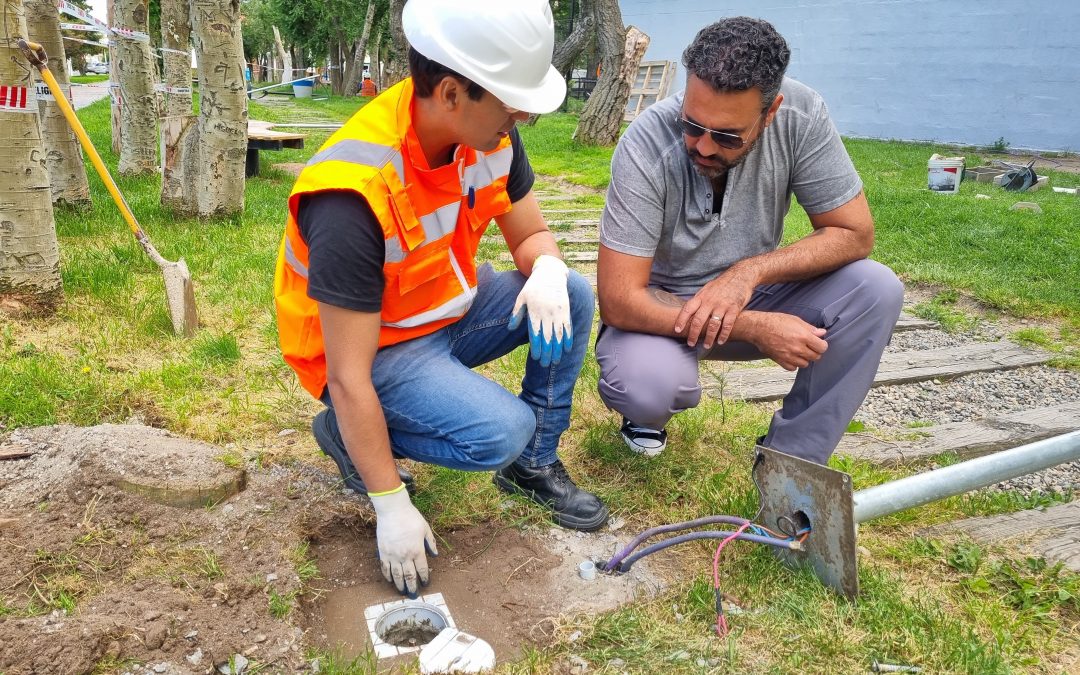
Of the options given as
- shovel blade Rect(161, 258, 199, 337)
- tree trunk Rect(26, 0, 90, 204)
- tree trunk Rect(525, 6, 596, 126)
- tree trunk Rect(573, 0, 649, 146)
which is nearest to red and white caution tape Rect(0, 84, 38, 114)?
shovel blade Rect(161, 258, 199, 337)

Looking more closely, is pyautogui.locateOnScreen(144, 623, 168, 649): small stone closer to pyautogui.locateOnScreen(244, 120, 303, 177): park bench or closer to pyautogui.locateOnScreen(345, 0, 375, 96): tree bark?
pyautogui.locateOnScreen(244, 120, 303, 177): park bench

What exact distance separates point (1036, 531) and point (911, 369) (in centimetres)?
150

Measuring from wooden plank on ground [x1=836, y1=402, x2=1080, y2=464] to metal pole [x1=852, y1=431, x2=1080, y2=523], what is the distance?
83 cm

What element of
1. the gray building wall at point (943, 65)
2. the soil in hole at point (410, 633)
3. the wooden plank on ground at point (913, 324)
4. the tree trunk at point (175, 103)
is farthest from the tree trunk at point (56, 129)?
the gray building wall at point (943, 65)

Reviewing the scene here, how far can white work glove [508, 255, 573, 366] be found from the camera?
Answer: 2344 millimetres

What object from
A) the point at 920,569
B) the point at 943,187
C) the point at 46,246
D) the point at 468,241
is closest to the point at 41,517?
the point at 468,241

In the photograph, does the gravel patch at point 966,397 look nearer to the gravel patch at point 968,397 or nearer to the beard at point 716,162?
the gravel patch at point 968,397

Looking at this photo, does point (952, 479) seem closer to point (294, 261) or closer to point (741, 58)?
point (741, 58)

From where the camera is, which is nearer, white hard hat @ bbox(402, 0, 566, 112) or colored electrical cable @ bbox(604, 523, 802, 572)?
white hard hat @ bbox(402, 0, 566, 112)

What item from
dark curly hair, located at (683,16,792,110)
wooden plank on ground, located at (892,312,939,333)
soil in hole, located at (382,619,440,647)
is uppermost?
dark curly hair, located at (683,16,792,110)

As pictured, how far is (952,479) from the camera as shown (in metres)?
2.06

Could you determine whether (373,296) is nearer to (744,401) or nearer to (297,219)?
(297,219)

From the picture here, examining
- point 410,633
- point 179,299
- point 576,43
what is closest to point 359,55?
point 576,43

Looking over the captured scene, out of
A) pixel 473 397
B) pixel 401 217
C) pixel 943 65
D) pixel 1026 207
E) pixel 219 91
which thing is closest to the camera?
pixel 401 217
